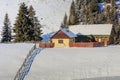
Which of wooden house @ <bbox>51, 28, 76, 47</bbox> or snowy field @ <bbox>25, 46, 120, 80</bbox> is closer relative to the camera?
snowy field @ <bbox>25, 46, 120, 80</bbox>

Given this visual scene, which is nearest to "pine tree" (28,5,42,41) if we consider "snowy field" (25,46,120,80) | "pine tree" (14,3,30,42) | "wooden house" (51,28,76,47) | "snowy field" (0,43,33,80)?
"pine tree" (14,3,30,42)

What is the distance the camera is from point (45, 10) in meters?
132

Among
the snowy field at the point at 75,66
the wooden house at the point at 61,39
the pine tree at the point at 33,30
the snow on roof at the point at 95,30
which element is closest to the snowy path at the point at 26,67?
the snowy field at the point at 75,66

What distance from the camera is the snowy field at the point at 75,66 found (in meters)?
34.2

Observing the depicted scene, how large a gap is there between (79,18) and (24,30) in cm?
4369

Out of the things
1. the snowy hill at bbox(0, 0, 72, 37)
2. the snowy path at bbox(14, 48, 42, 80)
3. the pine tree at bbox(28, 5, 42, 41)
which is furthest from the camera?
the snowy hill at bbox(0, 0, 72, 37)

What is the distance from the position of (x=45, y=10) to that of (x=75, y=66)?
305 feet

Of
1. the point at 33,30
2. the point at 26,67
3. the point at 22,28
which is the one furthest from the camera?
the point at 33,30

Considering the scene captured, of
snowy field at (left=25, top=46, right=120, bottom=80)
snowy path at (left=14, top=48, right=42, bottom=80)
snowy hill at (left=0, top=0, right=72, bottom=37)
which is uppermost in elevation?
snowy hill at (left=0, top=0, right=72, bottom=37)

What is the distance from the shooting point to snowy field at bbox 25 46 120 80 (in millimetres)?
34250

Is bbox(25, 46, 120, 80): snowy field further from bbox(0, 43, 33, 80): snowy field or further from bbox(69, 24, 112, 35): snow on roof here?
bbox(69, 24, 112, 35): snow on roof

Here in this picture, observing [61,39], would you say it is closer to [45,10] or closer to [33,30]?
[33,30]

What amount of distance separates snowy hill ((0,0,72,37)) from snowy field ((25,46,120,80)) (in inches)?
2862

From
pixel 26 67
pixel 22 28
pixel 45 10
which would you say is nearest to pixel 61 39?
pixel 22 28
